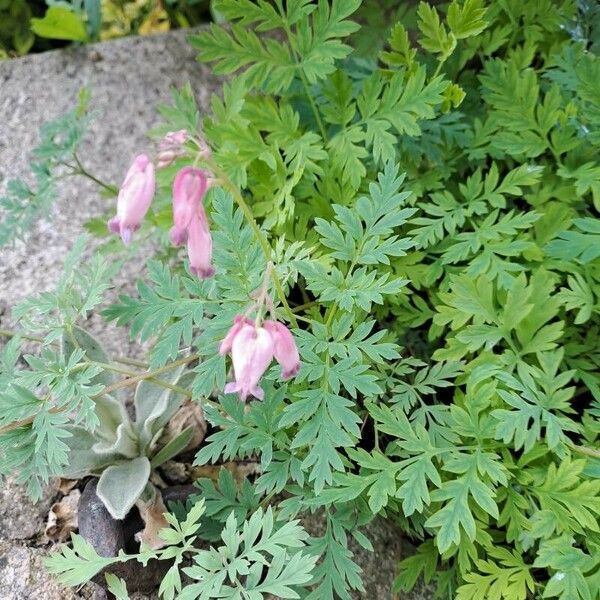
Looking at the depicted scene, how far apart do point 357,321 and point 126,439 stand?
1.97 ft

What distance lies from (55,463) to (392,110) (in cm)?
112

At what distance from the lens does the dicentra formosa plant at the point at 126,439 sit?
5.48 feet

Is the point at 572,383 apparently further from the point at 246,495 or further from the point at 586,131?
the point at 246,495

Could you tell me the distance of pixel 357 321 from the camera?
1.71 meters

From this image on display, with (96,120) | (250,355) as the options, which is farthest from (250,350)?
(96,120)

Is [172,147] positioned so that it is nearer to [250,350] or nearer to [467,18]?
[250,350]

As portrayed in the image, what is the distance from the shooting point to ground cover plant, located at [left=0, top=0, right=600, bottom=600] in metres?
1.47

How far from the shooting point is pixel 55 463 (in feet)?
4.91

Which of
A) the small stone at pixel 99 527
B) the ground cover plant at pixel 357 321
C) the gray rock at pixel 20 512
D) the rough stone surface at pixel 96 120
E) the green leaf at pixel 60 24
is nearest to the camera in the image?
the ground cover plant at pixel 357 321

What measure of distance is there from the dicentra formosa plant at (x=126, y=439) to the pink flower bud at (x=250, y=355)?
0.45m

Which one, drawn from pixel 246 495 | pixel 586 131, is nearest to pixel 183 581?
pixel 246 495

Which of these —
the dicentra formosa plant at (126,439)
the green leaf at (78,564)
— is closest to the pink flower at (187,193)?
the dicentra formosa plant at (126,439)

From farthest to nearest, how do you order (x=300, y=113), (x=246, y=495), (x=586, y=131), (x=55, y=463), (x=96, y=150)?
1. (x=96, y=150)
2. (x=300, y=113)
3. (x=586, y=131)
4. (x=246, y=495)
5. (x=55, y=463)

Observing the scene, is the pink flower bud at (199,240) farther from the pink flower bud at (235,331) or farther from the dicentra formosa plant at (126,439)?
the dicentra formosa plant at (126,439)
